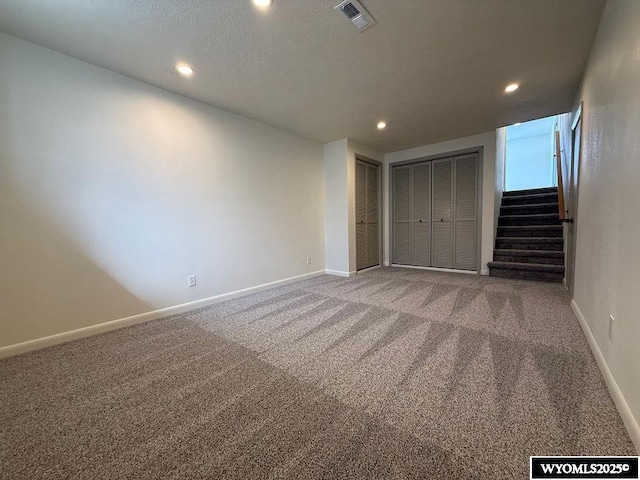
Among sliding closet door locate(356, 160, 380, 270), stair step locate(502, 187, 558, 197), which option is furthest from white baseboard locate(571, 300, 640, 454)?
stair step locate(502, 187, 558, 197)

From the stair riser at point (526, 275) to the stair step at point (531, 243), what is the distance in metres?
0.60

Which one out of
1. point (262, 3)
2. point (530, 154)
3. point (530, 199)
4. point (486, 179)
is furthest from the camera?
point (530, 154)

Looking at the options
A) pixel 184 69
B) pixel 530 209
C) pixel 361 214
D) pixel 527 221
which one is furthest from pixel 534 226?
pixel 184 69

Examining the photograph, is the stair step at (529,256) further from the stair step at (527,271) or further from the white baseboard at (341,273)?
the white baseboard at (341,273)

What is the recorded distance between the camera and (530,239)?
4.10 m

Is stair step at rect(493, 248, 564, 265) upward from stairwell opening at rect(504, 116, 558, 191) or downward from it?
downward

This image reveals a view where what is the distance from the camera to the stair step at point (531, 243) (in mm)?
3914

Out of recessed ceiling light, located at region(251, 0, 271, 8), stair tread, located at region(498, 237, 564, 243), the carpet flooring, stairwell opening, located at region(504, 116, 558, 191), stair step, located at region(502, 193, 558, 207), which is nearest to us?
the carpet flooring

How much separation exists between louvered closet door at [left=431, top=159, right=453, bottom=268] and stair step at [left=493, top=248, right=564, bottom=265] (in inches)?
29.1

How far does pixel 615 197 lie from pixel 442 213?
3184mm

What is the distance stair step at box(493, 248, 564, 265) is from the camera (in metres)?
3.69

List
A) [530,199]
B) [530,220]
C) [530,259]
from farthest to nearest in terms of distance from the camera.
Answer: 1. [530,199]
2. [530,220]
3. [530,259]

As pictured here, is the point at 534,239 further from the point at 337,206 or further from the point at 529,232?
the point at 337,206

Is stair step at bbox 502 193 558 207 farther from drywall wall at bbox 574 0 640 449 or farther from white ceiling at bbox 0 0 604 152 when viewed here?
drywall wall at bbox 574 0 640 449
